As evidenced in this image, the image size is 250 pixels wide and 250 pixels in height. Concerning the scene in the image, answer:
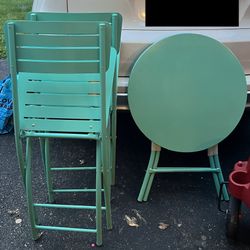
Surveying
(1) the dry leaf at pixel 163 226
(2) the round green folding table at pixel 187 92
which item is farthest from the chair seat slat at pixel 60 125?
(1) the dry leaf at pixel 163 226

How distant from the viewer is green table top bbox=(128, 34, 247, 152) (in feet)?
10.2

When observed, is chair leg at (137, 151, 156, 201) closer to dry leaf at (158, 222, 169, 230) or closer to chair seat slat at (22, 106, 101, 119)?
dry leaf at (158, 222, 169, 230)

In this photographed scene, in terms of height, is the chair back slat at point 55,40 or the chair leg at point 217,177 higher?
the chair back slat at point 55,40

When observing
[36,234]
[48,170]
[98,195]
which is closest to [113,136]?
[48,170]

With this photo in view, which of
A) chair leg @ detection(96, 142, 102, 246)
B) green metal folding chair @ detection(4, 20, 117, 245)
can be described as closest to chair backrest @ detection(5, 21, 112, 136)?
green metal folding chair @ detection(4, 20, 117, 245)

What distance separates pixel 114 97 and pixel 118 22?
0.49 meters

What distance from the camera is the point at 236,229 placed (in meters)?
2.88

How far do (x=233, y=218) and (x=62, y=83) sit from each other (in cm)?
133

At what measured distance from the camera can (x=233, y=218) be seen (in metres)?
→ 2.84

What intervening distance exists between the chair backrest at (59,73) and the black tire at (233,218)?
37.2 inches

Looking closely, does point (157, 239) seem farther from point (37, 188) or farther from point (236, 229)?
point (37, 188)

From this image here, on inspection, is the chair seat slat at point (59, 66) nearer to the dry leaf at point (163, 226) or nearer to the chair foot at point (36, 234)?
the chair foot at point (36, 234)

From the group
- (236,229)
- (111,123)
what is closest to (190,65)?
(111,123)

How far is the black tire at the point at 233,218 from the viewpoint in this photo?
2.79 metres
